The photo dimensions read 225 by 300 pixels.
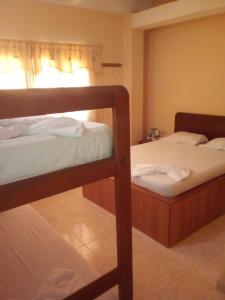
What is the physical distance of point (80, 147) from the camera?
1203 millimetres

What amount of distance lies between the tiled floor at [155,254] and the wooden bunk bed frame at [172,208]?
7 centimetres

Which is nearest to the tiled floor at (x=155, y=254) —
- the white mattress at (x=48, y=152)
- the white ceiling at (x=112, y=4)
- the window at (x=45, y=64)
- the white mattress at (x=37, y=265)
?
the white mattress at (x=37, y=265)

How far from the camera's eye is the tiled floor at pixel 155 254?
1.80 m

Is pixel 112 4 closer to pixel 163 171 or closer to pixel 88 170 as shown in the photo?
pixel 163 171

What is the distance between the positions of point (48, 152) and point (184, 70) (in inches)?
135

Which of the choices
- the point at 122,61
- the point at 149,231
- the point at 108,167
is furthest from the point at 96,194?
the point at 122,61

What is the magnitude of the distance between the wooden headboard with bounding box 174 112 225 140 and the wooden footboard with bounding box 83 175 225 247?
3.75 ft

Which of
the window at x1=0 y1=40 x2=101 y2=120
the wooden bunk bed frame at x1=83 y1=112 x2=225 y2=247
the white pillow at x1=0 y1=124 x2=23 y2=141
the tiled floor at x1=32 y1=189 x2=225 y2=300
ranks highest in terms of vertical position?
the window at x1=0 y1=40 x2=101 y2=120

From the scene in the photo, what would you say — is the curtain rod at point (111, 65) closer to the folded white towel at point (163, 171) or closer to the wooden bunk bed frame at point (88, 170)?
the folded white towel at point (163, 171)

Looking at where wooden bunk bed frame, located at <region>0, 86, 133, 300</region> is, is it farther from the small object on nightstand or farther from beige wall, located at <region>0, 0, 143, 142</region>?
the small object on nightstand

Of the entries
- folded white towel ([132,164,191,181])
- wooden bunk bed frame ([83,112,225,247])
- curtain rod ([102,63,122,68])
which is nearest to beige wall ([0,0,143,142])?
curtain rod ([102,63,122,68])

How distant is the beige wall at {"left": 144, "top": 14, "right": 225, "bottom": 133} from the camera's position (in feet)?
11.6

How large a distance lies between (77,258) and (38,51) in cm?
286

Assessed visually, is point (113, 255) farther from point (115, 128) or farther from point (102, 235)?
point (115, 128)
